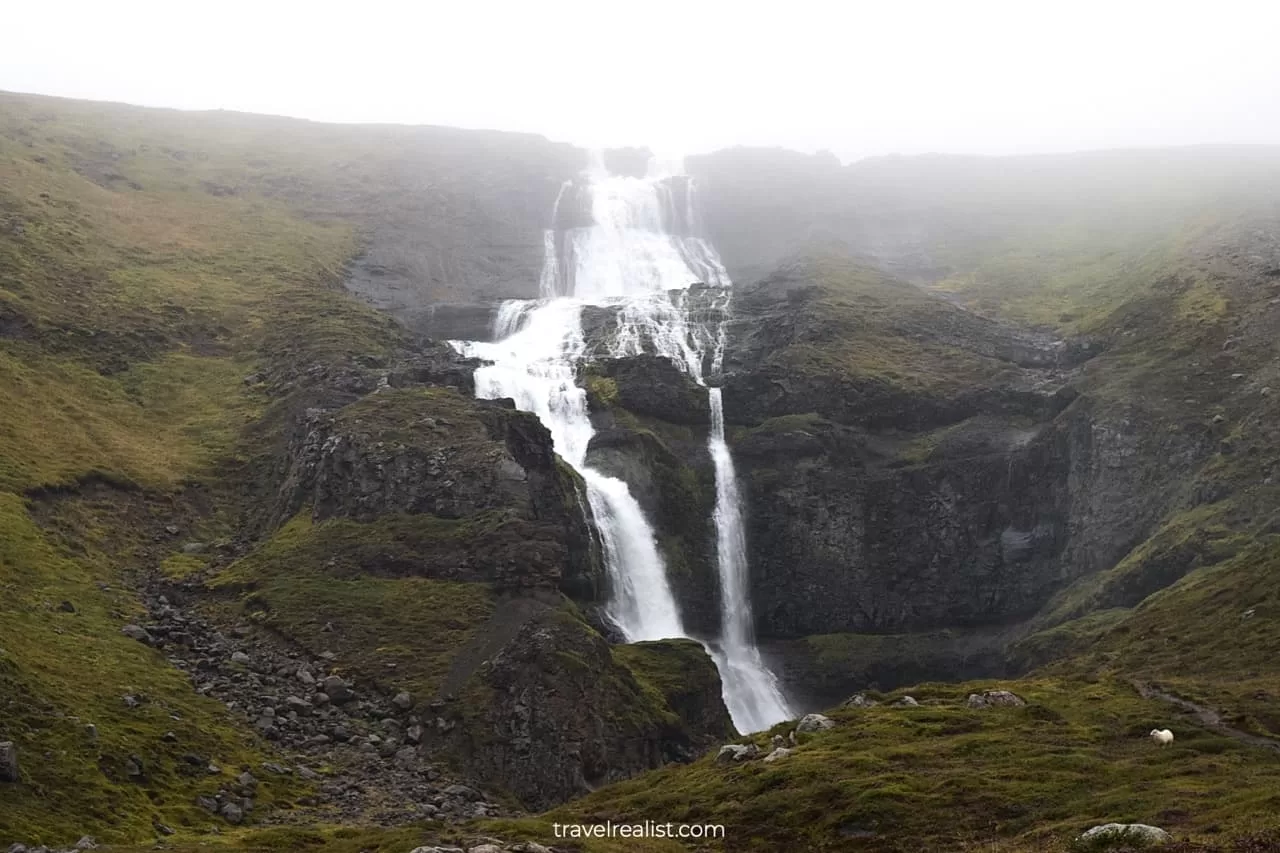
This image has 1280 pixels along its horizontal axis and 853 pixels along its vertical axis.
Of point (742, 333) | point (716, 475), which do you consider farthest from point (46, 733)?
point (742, 333)

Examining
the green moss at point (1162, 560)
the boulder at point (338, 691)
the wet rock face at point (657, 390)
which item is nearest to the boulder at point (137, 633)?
the boulder at point (338, 691)

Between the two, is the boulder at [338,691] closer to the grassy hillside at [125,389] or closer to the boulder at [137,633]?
the grassy hillside at [125,389]

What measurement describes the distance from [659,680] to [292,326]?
47.2m

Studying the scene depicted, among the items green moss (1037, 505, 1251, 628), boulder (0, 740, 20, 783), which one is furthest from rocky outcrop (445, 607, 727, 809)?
green moss (1037, 505, 1251, 628)

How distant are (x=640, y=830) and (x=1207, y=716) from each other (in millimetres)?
17526

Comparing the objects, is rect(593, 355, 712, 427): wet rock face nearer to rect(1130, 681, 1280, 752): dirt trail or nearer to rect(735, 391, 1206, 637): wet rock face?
rect(735, 391, 1206, 637): wet rock face

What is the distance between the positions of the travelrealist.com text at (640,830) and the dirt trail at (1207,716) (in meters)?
14.5

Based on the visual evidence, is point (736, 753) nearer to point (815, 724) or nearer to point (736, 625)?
point (815, 724)

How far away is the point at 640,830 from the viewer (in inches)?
1252

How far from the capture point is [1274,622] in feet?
144

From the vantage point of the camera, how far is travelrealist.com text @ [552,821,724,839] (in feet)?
99.4

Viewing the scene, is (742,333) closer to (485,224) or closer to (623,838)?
(485,224)

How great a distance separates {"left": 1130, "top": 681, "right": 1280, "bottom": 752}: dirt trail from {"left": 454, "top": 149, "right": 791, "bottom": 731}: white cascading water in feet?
83.7

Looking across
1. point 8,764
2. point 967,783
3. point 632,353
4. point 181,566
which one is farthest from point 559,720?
point 632,353
